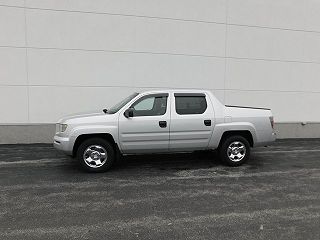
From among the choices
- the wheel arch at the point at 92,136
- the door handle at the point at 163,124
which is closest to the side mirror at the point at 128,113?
the wheel arch at the point at 92,136

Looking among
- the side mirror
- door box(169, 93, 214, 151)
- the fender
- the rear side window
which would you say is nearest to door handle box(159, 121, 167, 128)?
door box(169, 93, 214, 151)

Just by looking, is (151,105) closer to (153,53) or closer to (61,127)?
(61,127)

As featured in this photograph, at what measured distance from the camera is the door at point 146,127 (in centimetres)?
720

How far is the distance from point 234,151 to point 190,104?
1.57 m

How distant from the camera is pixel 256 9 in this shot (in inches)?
472

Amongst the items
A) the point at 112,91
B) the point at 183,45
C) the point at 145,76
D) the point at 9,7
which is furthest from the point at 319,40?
the point at 9,7

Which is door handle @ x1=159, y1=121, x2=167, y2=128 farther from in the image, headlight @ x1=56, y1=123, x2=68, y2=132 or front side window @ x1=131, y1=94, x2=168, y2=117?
headlight @ x1=56, y1=123, x2=68, y2=132

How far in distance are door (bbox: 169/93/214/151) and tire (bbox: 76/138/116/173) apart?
144cm

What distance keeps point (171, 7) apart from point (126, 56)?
7.64 ft

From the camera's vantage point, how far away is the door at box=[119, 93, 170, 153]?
23.6ft

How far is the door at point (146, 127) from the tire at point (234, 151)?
142 cm

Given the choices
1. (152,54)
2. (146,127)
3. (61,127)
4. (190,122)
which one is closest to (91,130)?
(61,127)

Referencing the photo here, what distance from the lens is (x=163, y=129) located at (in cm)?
736

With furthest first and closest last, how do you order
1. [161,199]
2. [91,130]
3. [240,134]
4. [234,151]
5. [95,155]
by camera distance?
[240,134] < [234,151] < [95,155] < [91,130] < [161,199]
